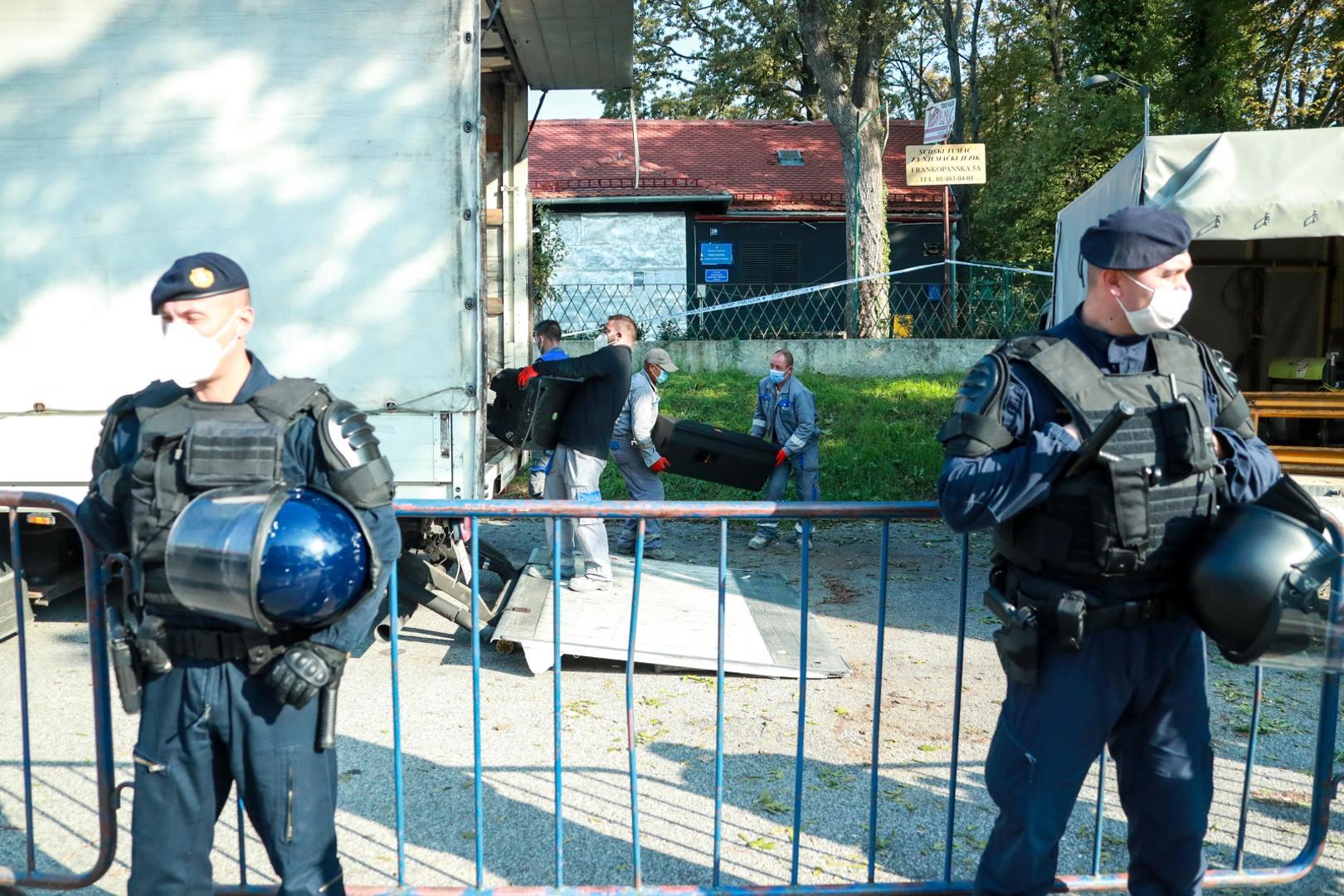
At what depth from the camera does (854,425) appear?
1359 cm

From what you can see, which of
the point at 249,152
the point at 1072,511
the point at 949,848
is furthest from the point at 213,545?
the point at 249,152

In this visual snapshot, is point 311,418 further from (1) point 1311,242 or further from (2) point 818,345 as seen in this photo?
(2) point 818,345

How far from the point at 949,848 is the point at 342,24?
15.5 ft

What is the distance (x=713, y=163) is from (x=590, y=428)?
21511 mm

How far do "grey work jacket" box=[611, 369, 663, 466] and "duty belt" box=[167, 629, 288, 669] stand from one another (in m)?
6.72

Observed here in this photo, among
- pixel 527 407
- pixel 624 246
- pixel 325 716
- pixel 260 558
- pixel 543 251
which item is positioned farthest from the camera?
pixel 624 246

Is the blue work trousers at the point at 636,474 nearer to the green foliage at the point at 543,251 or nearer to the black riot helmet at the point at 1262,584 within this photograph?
the green foliage at the point at 543,251

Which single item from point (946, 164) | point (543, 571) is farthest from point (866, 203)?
point (543, 571)

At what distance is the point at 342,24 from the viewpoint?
220 inches

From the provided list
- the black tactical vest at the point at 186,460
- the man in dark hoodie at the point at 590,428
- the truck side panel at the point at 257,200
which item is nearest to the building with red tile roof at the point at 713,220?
the man in dark hoodie at the point at 590,428

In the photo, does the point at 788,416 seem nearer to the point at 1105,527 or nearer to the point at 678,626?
the point at 678,626

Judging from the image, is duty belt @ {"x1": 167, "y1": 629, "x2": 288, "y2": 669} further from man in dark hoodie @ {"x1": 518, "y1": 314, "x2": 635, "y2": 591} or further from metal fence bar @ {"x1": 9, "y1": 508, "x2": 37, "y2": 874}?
man in dark hoodie @ {"x1": 518, "y1": 314, "x2": 635, "y2": 591}

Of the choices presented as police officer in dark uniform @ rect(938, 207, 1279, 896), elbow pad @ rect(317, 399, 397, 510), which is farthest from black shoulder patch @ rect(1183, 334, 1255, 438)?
elbow pad @ rect(317, 399, 397, 510)

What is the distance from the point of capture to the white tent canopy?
22.0ft
